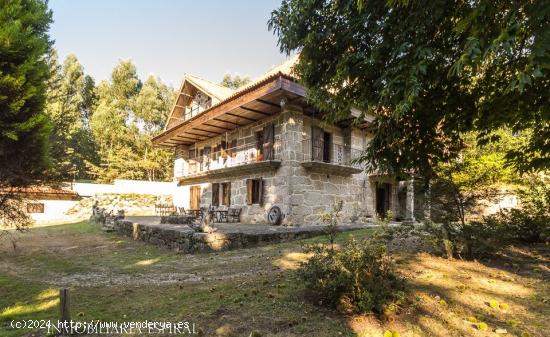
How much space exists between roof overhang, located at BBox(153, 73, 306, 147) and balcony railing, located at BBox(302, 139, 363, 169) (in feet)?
6.80

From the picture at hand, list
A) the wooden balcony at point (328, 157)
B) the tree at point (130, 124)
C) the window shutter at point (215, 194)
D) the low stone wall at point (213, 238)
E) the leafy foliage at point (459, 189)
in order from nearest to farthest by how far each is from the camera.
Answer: the leafy foliage at point (459, 189) → the low stone wall at point (213, 238) → the wooden balcony at point (328, 157) → the window shutter at point (215, 194) → the tree at point (130, 124)

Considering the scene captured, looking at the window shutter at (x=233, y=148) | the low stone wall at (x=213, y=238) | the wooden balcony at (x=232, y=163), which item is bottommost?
the low stone wall at (x=213, y=238)

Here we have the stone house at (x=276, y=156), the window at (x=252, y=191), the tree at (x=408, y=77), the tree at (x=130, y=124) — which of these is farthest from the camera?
the tree at (x=130, y=124)

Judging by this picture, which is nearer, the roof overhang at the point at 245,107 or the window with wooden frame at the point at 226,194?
the roof overhang at the point at 245,107

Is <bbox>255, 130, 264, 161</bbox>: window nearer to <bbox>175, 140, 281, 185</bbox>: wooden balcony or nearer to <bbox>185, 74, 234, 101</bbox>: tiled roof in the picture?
<bbox>175, 140, 281, 185</bbox>: wooden balcony

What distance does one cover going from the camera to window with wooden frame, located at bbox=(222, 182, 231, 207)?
17.2m

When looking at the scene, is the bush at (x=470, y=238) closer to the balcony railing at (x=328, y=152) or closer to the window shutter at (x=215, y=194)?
the balcony railing at (x=328, y=152)

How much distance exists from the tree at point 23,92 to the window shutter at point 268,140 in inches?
374

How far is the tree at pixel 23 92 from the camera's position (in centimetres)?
497

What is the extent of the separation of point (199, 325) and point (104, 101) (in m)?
38.3

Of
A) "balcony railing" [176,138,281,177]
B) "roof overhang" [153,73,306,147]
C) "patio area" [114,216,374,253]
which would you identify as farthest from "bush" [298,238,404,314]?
"balcony railing" [176,138,281,177]

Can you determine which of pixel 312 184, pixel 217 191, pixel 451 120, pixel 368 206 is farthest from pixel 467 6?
pixel 217 191

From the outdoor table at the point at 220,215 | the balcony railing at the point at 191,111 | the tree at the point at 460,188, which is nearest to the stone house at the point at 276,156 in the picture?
the balcony railing at the point at 191,111

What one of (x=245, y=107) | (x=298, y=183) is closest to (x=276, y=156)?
(x=298, y=183)
